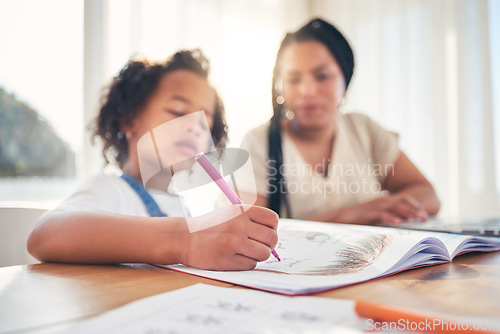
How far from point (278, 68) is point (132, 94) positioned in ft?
1.53

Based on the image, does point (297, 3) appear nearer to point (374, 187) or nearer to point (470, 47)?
point (470, 47)

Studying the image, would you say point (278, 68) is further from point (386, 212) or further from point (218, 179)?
point (218, 179)

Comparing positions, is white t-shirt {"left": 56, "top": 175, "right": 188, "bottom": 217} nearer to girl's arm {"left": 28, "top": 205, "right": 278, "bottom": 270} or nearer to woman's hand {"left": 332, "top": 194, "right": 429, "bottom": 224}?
girl's arm {"left": 28, "top": 205, "right": 278, "bottom": 270}

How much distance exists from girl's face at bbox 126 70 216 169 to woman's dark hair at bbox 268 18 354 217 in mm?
254

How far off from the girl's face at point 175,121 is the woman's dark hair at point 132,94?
0.02 m

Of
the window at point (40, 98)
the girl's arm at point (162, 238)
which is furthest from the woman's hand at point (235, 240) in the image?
the window at point (40, 98)

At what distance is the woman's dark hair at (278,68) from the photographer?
102 centimetres

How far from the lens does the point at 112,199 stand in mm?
620

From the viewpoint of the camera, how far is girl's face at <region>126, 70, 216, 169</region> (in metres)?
0.55

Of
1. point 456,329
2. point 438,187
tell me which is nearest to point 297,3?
point 438,187

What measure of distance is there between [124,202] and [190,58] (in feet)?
1.31

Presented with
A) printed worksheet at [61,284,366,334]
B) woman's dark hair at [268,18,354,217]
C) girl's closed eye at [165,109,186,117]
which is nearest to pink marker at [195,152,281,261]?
printed worksheet at [61,284,366,334]

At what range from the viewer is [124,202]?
0.65m

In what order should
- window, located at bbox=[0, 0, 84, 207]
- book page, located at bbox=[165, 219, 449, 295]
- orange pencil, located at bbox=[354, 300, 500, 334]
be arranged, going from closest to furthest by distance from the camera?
1. orange pencil, located at bbox=[354, 300, 500, 334]
2. book page, located at bbox=[165, 219, 449, 295]
3. window, located at bbox=[0, 0, 84, 207]
